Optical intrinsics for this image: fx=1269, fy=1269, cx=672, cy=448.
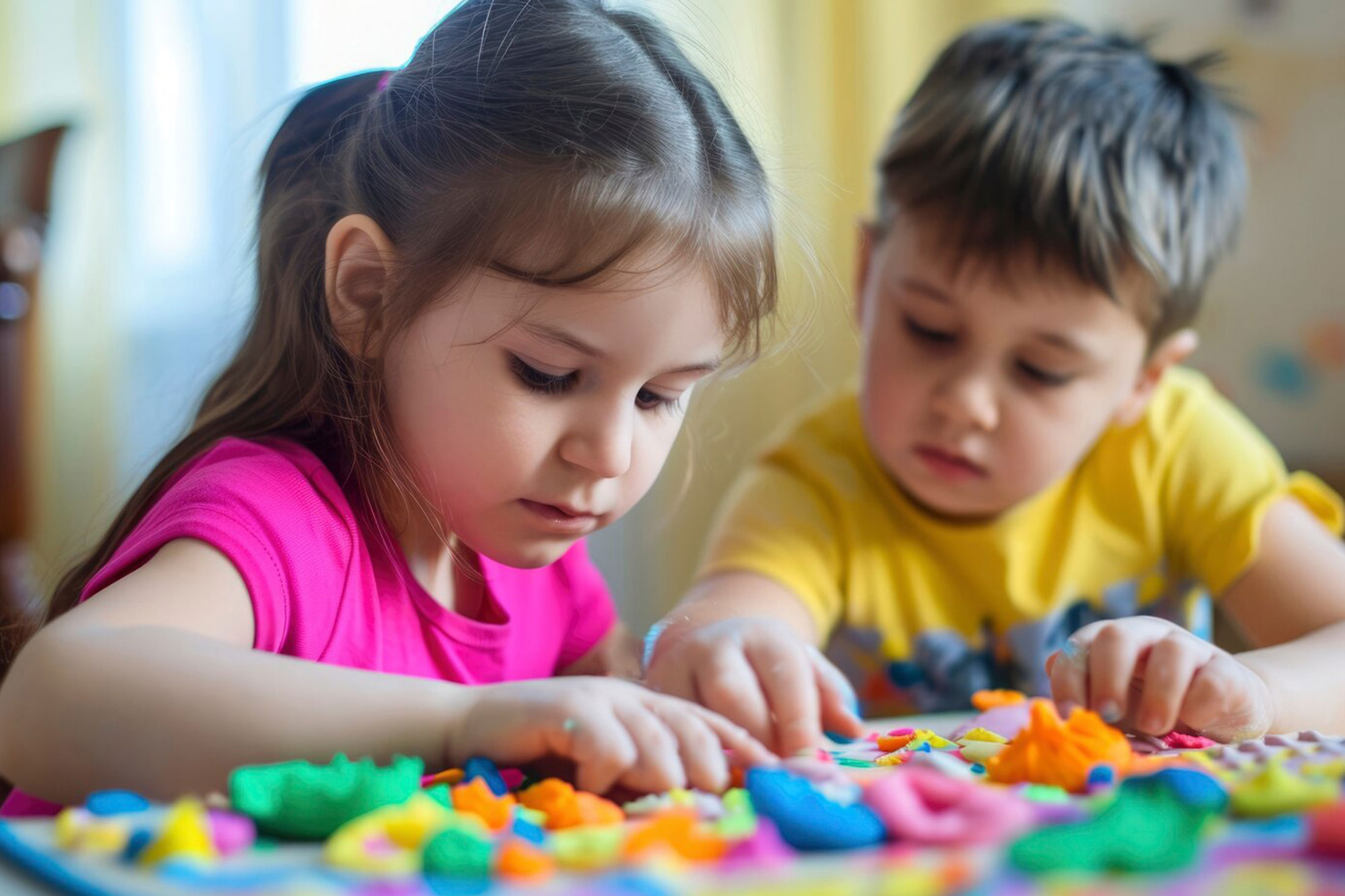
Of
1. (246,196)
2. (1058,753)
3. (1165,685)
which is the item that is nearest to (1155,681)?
(1165,685)

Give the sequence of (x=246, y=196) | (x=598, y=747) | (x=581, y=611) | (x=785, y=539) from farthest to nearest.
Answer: (x=246, y=196)
(x=785, y=539)
(x=581, y=611)
(x=598, y=747)

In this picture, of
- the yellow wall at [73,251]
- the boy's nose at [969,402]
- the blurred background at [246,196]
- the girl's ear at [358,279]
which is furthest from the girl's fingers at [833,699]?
the yellow wall at [73,251]

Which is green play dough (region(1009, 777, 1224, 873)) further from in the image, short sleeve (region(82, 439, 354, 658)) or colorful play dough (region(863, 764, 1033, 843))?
short sleeve (region(82, 439, 354, 658))

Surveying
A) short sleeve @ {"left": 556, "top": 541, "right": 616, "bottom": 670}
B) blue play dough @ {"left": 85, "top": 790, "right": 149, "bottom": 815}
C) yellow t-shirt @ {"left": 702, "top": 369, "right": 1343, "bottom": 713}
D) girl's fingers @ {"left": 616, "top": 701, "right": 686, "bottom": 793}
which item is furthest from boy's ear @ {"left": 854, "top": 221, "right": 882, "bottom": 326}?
blue play dough @ {"left": 85, "top": 790, "right": 149, "bottom": 815}

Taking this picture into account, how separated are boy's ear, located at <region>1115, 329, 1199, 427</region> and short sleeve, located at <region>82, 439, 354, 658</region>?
0.73 metres

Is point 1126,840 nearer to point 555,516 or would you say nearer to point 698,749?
point 698,749

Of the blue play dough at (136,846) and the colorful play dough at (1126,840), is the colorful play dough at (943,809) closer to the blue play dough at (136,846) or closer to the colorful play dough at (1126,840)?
the colorful play dough at (1126,840)

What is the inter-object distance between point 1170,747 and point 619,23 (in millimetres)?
514

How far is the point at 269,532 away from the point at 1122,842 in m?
0.47

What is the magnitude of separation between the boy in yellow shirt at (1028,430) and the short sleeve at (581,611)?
71 mm

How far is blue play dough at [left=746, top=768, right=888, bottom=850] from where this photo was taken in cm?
44

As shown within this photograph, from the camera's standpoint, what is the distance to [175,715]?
543 millimetres

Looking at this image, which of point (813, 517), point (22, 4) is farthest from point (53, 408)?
point (813, 517)

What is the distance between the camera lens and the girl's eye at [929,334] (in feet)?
3.49
